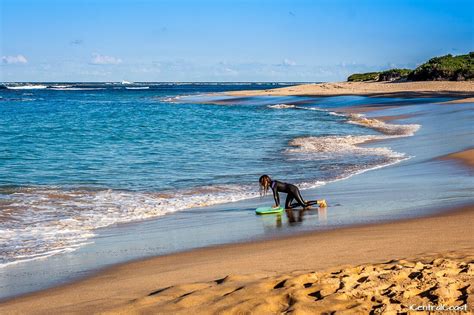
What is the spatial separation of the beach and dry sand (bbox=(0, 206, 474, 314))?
1 centimetres

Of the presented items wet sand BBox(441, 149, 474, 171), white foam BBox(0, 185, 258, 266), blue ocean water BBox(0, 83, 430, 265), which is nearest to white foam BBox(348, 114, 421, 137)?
blue ocean water BBox(0, 83, 430, 265)

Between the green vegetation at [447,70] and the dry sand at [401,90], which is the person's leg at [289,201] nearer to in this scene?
the dry sand at [401,90]

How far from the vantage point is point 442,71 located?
81812mm

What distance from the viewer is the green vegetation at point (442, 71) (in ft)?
260

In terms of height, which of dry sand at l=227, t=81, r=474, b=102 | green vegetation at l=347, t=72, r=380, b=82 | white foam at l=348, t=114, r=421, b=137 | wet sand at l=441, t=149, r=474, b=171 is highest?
green vegetation at l=347, t=72, r=380, b=82

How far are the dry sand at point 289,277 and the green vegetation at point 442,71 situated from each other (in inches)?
2919

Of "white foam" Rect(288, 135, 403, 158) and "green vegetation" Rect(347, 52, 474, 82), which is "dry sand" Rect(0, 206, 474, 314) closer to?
"white foam" Rect(288, 135, 403, 158)

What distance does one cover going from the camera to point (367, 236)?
840 cm

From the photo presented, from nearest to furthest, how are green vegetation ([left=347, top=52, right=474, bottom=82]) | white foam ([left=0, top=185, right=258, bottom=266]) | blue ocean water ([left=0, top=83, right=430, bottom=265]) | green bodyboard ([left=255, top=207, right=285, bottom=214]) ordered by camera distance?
white foam ([left=0, top=185, right=258, bottom=266]) < green bodyboard ([left=255, top=207, right=285, bottom=214]) < blue ocean water ([left=0, top=83, right=430, bottom=265]) < green vegetation ([left=347, top=52, right=474, bottom=82])

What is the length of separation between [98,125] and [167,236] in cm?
2854

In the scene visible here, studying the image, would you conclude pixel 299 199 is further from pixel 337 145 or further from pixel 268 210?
pixel 337 145

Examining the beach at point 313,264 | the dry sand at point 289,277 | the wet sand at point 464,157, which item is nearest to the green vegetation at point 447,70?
the wet sand at point 464,157

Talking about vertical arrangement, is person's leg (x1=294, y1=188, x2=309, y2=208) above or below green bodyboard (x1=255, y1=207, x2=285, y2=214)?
above

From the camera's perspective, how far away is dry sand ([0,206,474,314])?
5578 millimetres
